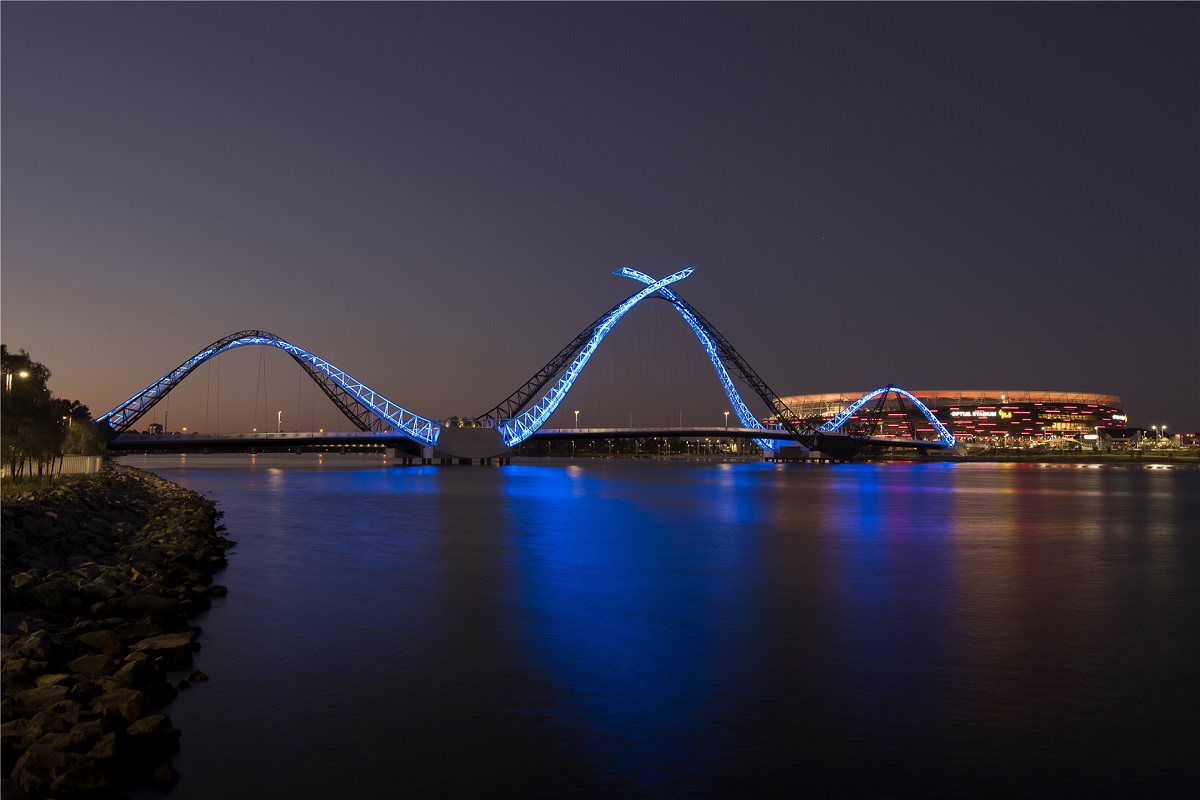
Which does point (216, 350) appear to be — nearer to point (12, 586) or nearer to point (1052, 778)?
point (12, 586)

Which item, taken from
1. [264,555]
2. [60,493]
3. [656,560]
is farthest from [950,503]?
[60,493]

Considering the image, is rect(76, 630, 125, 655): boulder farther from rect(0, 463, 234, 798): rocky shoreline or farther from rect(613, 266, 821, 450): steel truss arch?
rect(613, 266, 821, 450): steel truss arch

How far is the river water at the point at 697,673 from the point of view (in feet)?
29.9

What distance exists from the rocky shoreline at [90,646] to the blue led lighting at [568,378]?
93.6 meters

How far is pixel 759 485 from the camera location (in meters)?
77.6

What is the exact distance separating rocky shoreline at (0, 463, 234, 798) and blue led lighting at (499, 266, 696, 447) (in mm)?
93586

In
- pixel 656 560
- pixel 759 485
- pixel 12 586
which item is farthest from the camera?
pixel 759 485

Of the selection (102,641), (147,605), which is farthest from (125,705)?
(147,605)

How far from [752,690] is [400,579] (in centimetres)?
1233

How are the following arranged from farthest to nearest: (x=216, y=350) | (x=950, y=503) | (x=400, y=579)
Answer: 1. (x=216, y=350)
2. (x=950, y=503)
3. (x=400, y=579)

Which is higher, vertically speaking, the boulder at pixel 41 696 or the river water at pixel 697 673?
the boulder at pixel 41 696

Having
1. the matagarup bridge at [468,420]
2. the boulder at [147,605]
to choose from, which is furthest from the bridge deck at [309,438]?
the boulder at [147,605]

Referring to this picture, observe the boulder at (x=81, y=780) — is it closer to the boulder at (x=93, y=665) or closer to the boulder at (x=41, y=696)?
the boulder at (x=41, y=696)

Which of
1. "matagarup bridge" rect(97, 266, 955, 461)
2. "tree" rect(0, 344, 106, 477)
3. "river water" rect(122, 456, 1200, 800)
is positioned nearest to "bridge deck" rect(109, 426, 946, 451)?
"matagarup bridge" rect(97, 266, 955, 461)
